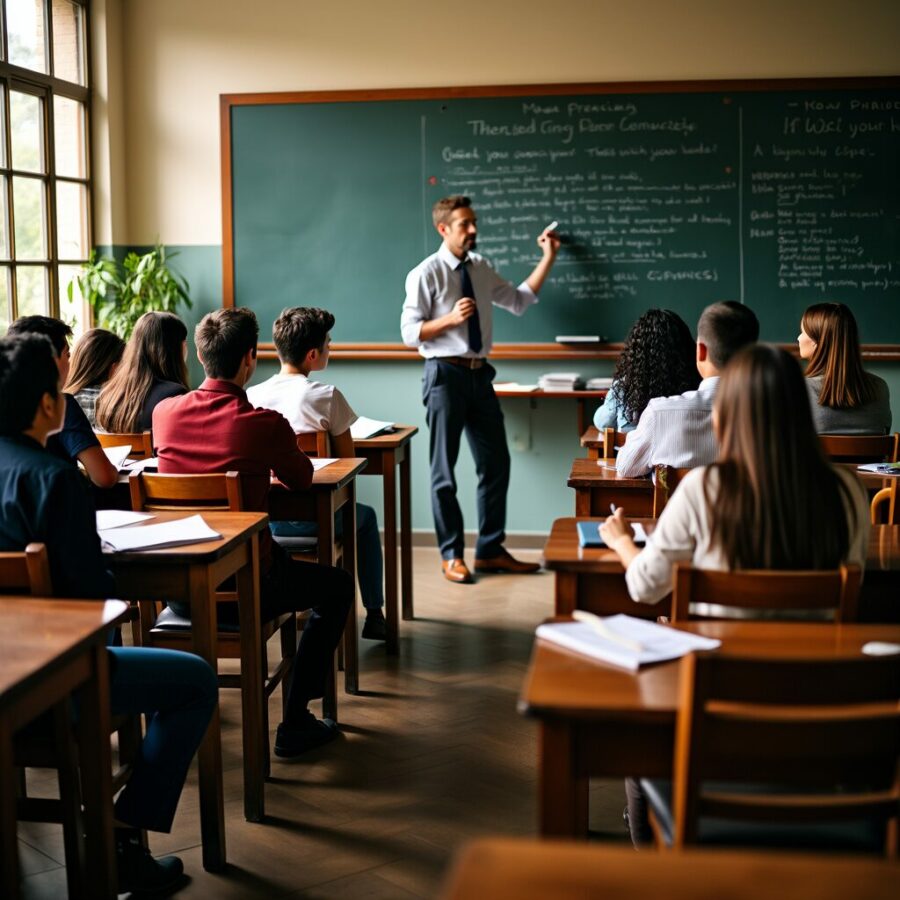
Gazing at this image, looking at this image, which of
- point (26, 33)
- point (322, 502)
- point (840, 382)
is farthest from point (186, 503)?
point (26, 33)

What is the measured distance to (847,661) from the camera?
167 cm

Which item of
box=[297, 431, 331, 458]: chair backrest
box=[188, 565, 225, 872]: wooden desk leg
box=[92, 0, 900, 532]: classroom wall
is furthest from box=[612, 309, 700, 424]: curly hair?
box=[92, 0, 900, 532]: classroom wall

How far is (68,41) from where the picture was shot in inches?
236

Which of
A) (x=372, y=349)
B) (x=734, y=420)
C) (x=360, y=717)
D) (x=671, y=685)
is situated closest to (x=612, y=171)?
(x=372, y=349)

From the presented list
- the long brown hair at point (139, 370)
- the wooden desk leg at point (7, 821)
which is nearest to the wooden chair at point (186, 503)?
the long brown hair at point (139, 370)

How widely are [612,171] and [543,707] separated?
473 centimetres

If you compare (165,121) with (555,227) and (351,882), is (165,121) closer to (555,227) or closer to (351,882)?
(555,227)

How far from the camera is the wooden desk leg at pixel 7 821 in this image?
5.90 ft

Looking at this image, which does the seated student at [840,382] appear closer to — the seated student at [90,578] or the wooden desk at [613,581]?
the wooden desk at [613,581]

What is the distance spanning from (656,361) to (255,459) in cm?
145

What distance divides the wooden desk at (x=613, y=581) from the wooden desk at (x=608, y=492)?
0.85m

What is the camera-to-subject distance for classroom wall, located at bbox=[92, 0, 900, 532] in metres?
5.92

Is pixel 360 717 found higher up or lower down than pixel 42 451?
lower down

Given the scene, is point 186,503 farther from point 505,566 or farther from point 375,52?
point 375,52
